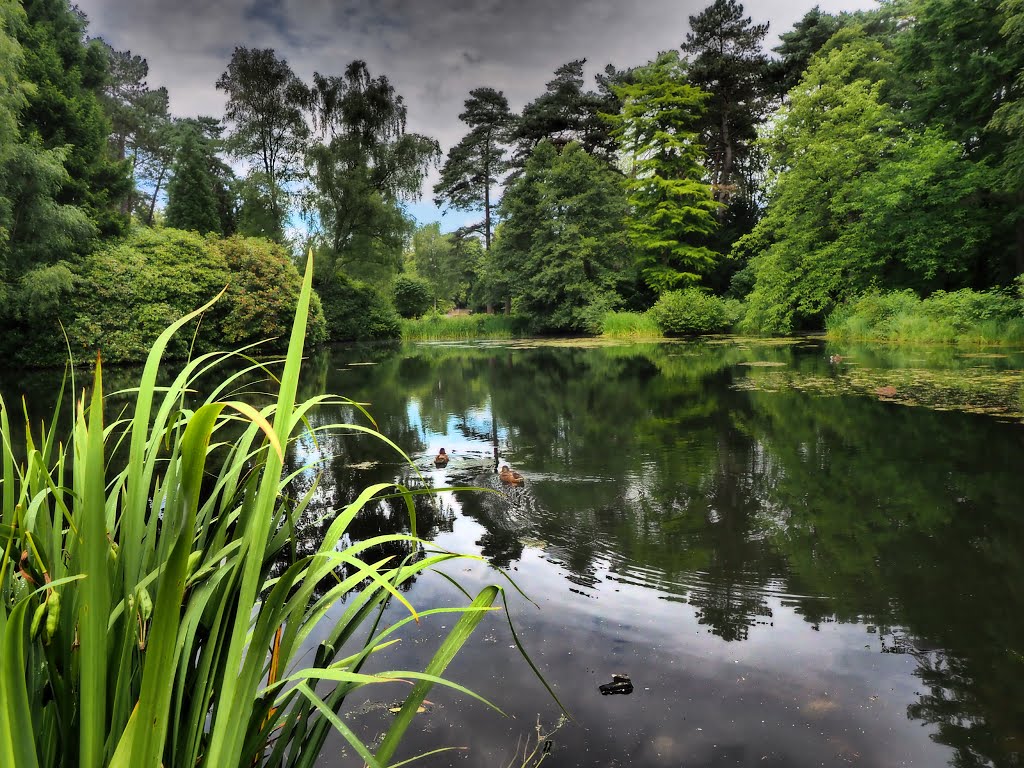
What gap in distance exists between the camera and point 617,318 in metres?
23.0

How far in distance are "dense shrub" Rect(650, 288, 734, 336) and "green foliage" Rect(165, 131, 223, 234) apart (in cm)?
1847

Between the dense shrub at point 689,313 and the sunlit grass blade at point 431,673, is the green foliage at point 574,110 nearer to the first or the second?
the dense shrub at point 689,313

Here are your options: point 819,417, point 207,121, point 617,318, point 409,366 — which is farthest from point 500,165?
point 819,417

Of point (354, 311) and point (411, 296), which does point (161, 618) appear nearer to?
point (354, 311)

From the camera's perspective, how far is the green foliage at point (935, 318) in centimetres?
1174

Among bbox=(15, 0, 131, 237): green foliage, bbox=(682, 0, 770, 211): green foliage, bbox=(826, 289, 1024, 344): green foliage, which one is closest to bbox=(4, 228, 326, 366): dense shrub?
bbox=(15, 0, 131, 237): green foliage

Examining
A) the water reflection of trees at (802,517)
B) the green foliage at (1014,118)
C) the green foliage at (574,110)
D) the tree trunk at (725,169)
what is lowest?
the water reflection of trees at (802,517)

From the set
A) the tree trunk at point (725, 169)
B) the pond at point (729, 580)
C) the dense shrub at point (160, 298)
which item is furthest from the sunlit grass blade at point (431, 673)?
the tree trunk at point (725, 169)

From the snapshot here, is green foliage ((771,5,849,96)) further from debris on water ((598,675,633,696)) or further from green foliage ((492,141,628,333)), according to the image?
debris on water ((598,675,633,696))

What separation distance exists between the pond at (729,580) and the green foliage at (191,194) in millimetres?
21842

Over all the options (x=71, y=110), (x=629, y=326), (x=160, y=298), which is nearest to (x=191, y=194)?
(x=71, y=110)

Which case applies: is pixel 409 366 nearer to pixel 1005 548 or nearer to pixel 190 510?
pixel 1005 548

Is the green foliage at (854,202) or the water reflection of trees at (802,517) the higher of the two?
the green foliage at (854,202)

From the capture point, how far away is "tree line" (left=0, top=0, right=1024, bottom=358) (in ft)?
44.5
